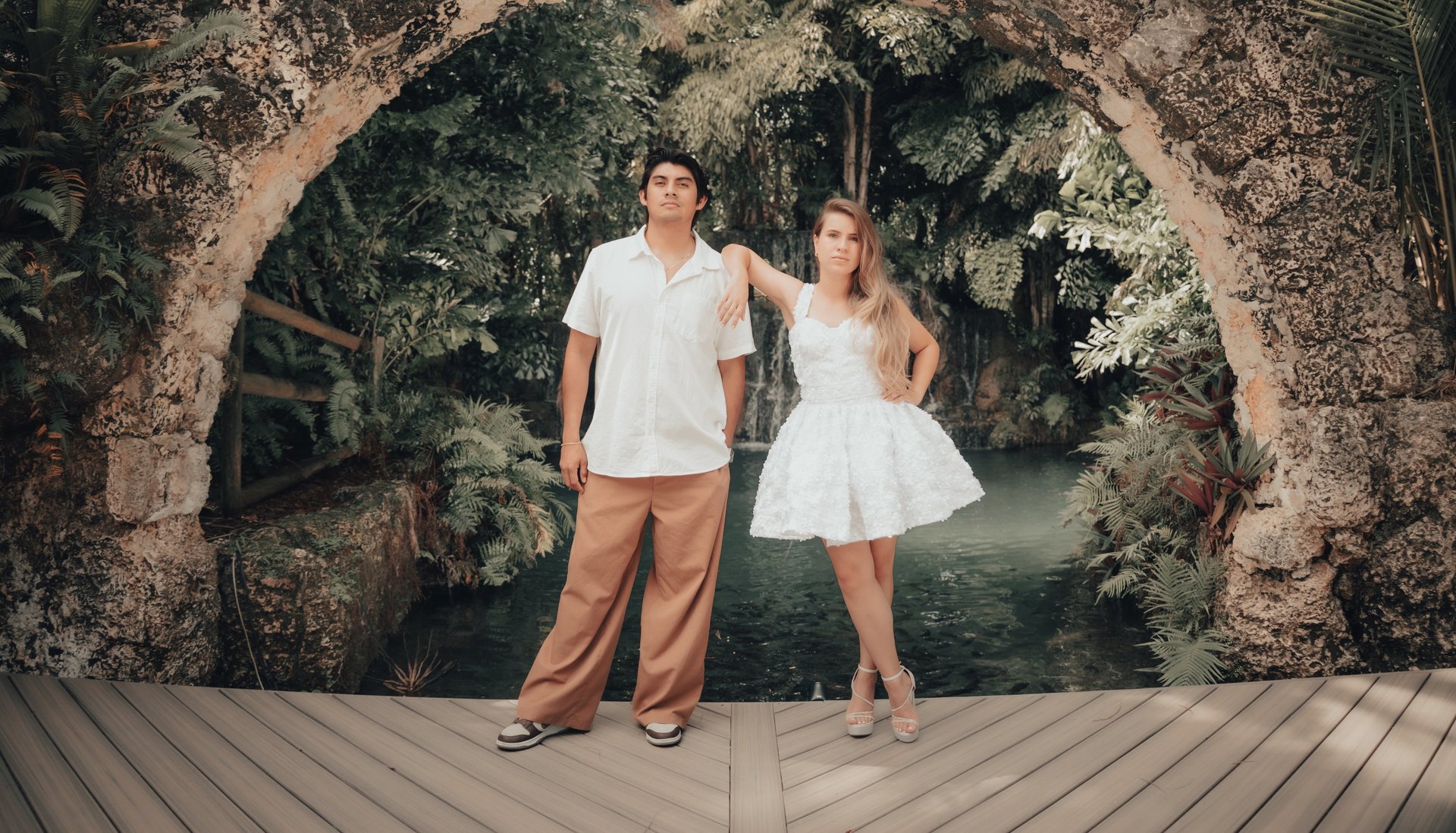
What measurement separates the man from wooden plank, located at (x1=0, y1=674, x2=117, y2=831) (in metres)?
1.16

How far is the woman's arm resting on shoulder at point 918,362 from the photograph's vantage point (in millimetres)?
3609

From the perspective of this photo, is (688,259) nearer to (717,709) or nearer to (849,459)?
(849,459)

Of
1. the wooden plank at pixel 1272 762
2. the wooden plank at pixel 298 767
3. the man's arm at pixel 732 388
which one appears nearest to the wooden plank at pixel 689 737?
the wooden plank at pixel 298 767

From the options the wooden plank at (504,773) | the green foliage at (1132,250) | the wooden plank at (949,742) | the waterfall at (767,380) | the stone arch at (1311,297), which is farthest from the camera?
the waterfall at (767,380)

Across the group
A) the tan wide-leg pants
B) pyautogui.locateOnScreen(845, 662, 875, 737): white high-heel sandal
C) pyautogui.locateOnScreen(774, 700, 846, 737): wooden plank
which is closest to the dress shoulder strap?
the tan wide-leg pants

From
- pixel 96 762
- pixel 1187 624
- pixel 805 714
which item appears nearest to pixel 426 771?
pixel 96 762

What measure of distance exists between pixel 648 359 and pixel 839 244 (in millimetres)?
781

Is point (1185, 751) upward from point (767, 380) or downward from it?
downward

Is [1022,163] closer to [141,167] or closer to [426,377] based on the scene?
[426,377]

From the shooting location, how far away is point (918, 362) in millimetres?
3596

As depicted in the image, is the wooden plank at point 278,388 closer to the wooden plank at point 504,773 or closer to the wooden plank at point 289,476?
the wooden plank at point 289,476

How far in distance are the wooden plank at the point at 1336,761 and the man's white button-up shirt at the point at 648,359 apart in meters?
1.96

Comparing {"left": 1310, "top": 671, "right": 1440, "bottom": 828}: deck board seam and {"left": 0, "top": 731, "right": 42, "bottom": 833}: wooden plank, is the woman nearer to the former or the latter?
{"left": 1310, "top": 671, "right": 1440, "bottom": 828}: deck board seam

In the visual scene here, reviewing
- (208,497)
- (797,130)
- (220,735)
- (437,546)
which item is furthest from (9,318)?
(797,130)
